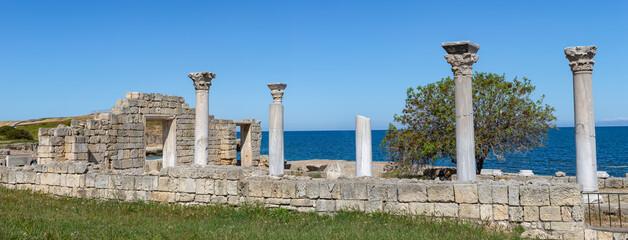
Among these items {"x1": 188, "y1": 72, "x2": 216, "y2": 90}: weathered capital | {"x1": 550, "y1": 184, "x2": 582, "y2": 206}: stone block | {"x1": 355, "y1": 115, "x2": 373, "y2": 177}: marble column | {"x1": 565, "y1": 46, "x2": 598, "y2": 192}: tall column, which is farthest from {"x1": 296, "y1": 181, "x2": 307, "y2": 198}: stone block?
{"x1": 188, "y1": 72, "x2": 216, "y2": 90}: weathered capital

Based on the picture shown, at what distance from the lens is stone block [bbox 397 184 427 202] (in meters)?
9.09

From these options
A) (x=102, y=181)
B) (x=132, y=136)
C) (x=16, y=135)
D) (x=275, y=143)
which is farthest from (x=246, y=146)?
(x=16, y=135)

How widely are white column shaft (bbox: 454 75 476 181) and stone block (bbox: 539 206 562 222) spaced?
8.85 ft

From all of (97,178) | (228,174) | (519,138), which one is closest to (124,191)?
(97,178)

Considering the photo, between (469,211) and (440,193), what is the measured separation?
1.92 feet

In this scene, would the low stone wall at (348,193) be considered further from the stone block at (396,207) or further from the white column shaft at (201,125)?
the white column shaft at (201,125)

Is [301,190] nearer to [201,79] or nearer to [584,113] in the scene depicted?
[584,113]

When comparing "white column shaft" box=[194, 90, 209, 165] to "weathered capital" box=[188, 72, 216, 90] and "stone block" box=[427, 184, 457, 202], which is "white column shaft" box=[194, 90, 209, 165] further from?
"stone block" box=[427, 184, 457, 202]

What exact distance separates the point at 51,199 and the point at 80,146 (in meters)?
5.43

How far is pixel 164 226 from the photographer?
8211mm

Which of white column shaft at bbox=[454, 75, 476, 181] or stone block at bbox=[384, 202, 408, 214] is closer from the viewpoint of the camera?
stone block at bbox=[384, 202, 408, 214]

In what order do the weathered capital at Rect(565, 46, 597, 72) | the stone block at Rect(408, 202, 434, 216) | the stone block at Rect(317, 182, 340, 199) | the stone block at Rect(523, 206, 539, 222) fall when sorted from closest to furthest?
the stone block at Rect(523, 206, 539, 222), the stone block at Rect(408, 202, 434, 216), the stone block at Rect(317, 182, 340, 199), the weathered capital at Rect(565, 46, 597, 72)

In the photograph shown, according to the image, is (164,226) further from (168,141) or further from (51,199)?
(168,141)

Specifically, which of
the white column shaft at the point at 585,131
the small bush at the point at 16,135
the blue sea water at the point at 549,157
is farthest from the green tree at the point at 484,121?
the small bush at the point at 16,135
